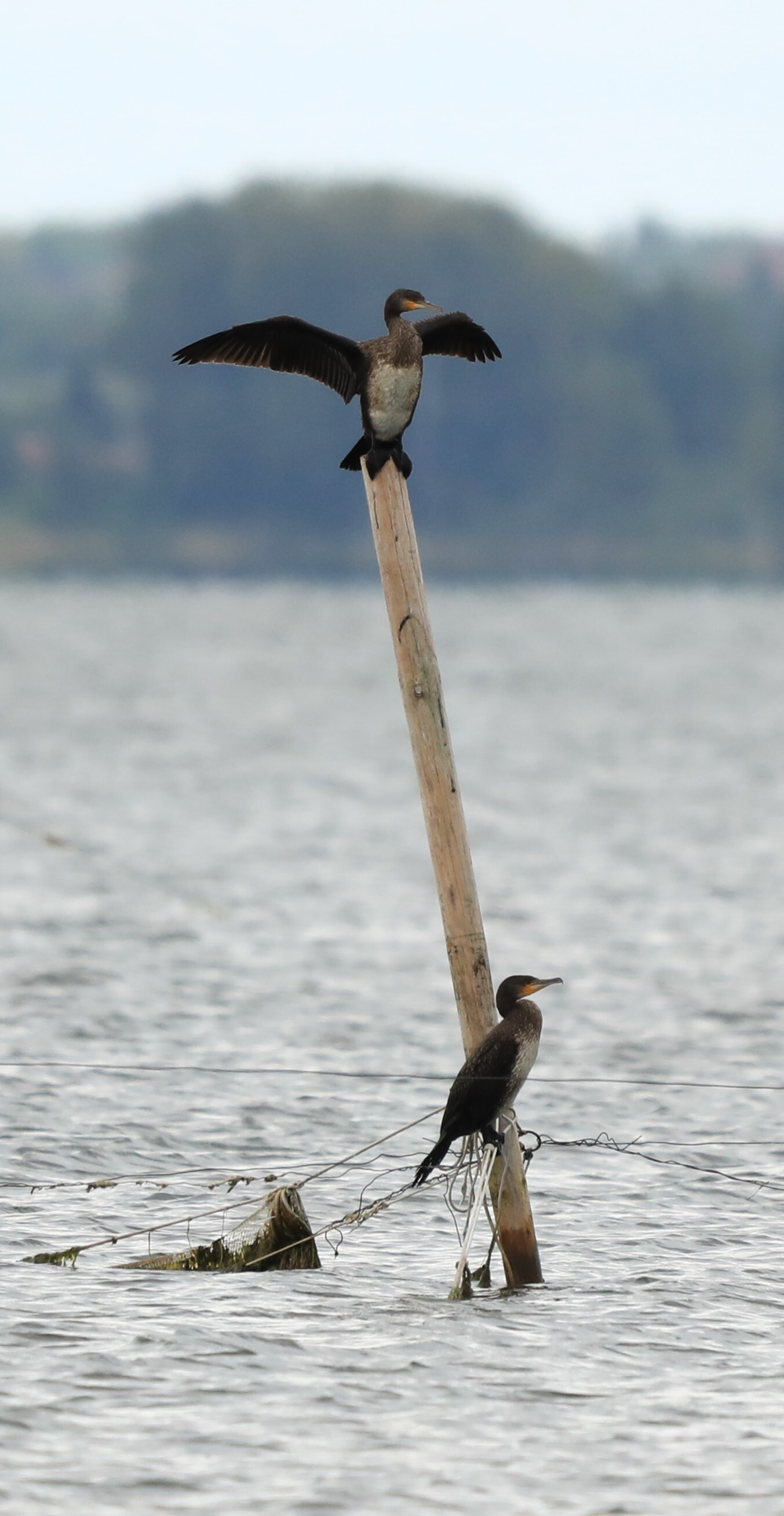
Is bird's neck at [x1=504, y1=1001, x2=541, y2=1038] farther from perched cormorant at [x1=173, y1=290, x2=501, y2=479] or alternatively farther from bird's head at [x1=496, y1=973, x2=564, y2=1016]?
perched cormorant at [x1=173, y1=290, x2=501, y2=479]

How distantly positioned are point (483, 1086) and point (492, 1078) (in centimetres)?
6

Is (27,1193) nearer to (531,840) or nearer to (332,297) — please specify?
(531,840)

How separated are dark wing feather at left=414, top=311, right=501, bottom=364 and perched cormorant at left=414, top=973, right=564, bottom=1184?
314 centimetres

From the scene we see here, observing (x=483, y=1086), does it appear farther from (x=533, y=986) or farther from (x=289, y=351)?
(x=289, y=351)

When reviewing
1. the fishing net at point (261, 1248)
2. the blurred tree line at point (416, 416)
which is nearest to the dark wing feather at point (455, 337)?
the fishing net at point (261, 1248)

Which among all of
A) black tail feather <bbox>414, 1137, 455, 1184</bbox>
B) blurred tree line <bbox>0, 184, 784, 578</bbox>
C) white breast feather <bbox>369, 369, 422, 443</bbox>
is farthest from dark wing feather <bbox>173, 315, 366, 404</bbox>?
blurred tree line <bbox>0, 184, 784, 578</bbox>

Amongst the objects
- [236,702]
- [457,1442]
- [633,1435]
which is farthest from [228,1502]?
[236,702]

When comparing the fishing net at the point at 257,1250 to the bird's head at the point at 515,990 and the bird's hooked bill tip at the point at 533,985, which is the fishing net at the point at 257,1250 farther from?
the bird's hooked bill tip at the point at 533,985

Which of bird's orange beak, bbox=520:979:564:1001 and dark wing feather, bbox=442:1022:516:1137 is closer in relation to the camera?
dark wing feather, bbox=442:1022:516:1137

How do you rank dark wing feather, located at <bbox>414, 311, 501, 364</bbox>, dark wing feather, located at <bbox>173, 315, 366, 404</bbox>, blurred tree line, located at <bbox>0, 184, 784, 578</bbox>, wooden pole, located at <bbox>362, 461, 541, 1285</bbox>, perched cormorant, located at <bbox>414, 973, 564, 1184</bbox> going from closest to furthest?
dark wing feather, located at <bbox>173, 315, 366, 404</bbox>, perched cormorant, located at <bbox>414, 973, 564, 1184</bbox>, wooden pole, located at <bbox>362, 461, 541, 1285</bbox>, dark wing feather, located at <bbox>414, 311, 501, 364</bbox>, blurred tree line, located at <bbox>0, 184, 784, 578</bbox>

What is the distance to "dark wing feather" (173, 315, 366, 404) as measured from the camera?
386 inches

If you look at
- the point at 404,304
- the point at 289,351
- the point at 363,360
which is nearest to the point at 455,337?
the point at 404,304

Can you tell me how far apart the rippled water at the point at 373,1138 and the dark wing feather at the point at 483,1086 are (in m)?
0.99

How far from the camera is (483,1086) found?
32.5 ft
